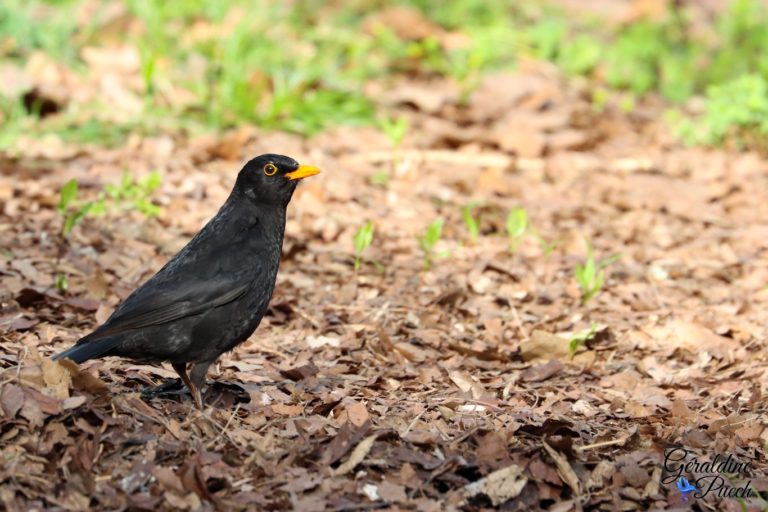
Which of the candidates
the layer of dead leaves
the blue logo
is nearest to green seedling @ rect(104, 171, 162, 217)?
the layer of dead leaves

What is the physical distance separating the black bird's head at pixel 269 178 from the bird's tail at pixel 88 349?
1170 millimetres

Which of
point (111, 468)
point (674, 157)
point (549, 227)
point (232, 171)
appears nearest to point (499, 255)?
point (549, 227)

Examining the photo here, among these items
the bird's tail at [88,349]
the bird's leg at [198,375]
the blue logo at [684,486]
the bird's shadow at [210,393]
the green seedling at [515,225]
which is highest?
the bird's tail at [88,349]

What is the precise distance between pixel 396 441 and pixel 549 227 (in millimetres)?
3902

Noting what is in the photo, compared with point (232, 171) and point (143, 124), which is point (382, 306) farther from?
point (143, 124)

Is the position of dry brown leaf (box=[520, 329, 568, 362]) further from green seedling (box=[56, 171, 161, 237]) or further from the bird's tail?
green seedling (box=[56, 171, 161, 237])

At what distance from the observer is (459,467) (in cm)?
434

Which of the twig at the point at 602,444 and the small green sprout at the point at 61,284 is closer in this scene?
A: the twig at the point at 602,444

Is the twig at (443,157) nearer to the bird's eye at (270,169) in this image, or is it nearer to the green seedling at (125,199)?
the green seedling at (125,199)

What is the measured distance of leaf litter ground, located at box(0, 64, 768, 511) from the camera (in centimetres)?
430

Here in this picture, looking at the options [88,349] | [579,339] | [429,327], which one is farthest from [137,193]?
[579,339]

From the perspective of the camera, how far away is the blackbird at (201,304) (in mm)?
4840

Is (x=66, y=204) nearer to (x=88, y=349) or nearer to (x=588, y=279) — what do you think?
(x=88, y=349)

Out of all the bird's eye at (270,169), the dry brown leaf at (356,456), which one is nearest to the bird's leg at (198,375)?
the dry brown leaf at (356,456)
